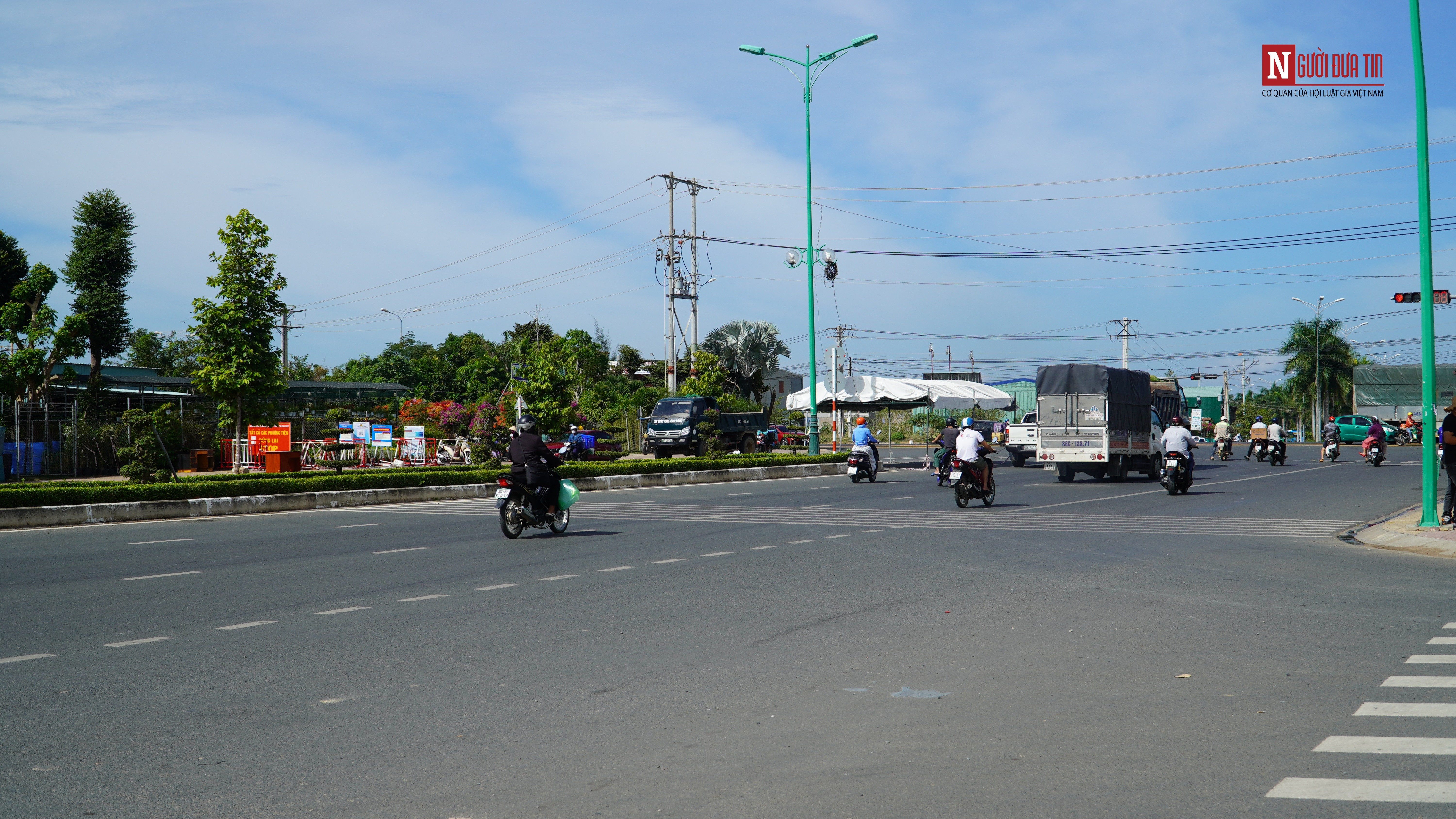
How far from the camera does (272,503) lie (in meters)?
20.8

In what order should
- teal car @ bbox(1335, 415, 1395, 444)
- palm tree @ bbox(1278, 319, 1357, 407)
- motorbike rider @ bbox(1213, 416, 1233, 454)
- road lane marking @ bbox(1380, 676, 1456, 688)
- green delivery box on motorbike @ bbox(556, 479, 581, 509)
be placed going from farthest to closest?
palm tree @ bbox(1278, 319, 1357, 407) < teal car @ bbox(1335, 415, 1395, 444) < motorbike rider @ bbox(1213, 416, 1233, 454) < green delivery box on motorbike @ bbox(556, 479, 581, 509) < road lane marking @ bbox(1380, 676, 1456, 688)

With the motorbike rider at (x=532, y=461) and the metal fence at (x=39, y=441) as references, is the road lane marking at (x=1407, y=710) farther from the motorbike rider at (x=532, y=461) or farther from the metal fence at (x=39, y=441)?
the metal fence at (x=39, y=441)

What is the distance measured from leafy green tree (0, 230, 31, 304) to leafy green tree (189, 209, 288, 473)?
1306cm

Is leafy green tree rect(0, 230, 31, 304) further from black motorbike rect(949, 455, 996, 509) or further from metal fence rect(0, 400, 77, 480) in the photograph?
black motorbike rect(949, 455, 996, 509)

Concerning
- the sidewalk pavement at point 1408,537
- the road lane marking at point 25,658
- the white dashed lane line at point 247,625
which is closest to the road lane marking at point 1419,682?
the sidewalk pavement at point 1408,537

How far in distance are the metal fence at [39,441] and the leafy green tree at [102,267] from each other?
1514 centimetres

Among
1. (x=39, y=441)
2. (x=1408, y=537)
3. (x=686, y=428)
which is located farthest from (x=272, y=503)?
(x=686, y=428)

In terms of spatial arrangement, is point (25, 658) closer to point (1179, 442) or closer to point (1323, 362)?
point (1179, 442)

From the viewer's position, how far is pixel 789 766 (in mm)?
4746

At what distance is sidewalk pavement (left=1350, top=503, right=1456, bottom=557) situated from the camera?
12.5 metres

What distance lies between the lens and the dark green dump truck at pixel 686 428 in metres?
38.8

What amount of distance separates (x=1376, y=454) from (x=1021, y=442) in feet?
35.5

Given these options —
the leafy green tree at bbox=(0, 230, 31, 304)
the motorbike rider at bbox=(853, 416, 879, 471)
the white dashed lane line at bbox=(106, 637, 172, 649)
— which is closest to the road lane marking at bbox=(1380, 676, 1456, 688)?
the white dashed lane line at bbox=(106, 637, 172, 649)

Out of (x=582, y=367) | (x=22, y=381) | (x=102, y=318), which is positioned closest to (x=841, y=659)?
(x=22, y=381)
